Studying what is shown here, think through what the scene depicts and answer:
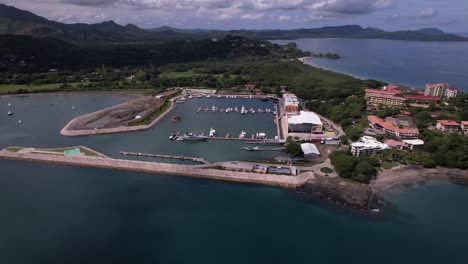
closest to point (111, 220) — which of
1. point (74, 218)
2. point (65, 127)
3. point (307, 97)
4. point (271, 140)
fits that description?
point (74, 218)

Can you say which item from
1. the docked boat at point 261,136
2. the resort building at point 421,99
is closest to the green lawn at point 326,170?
the docked boat at point 261,136

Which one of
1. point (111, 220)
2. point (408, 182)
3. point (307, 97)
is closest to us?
point (111, 220)

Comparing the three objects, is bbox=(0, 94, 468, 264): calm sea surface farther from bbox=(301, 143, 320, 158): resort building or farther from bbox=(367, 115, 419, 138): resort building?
bbox=(367, 115, 419, 138): resort building

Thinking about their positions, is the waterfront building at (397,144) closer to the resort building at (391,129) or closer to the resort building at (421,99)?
the resort building at (391,129)

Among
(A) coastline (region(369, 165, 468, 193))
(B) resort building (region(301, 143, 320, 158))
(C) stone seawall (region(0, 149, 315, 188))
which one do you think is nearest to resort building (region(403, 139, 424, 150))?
(A) coastline (region(369, 165, 468, 193))

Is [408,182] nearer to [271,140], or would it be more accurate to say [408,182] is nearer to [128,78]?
[271,140]
